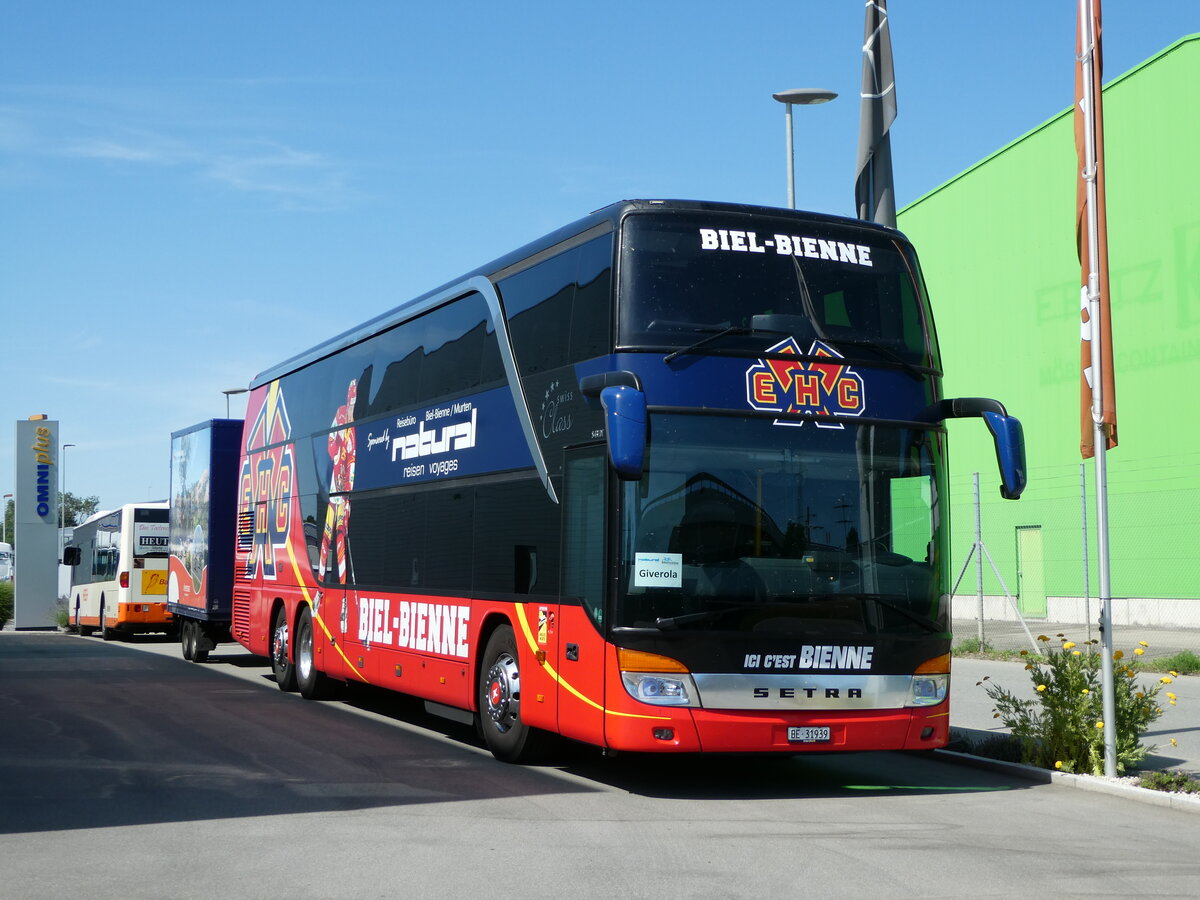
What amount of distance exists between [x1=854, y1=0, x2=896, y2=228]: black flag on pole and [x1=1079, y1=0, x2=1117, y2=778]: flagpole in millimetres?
5327

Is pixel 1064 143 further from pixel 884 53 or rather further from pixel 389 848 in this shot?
pixel 389 848

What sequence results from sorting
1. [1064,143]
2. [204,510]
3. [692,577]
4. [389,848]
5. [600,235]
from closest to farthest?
[389,848] → [692,577] → [600,235] → [204,510] → [1064,143]

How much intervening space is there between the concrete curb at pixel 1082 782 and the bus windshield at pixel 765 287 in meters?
3.16

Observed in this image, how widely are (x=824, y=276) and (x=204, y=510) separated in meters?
14.6

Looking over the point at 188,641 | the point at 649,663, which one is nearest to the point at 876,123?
the point at 649,663

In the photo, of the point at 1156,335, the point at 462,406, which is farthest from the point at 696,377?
the point at 1156,335

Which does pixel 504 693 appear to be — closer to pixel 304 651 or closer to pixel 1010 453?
pixel 1010 453

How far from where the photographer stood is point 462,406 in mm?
13125

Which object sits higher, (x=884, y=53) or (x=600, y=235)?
(x=884, y=53)

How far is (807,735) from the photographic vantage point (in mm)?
10016

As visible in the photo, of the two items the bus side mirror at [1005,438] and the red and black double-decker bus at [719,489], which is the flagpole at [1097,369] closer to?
the bus side mirror at [1005,438]

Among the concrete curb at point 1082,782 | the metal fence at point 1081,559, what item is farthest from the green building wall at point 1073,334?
the concrete curb at point 1082,782

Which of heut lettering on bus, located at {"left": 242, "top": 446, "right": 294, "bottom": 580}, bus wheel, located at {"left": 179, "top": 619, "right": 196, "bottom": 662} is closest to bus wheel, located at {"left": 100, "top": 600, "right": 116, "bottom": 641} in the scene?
bus wheel, located at {"left": 179, "top": 619, "right": 196, "bottom": 662}

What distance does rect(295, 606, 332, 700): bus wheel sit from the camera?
57.5 feet
